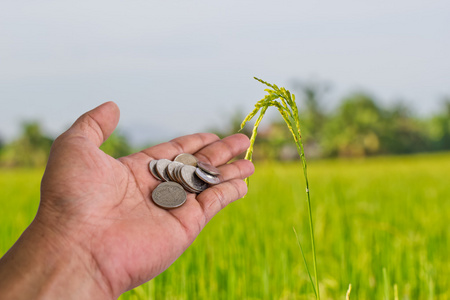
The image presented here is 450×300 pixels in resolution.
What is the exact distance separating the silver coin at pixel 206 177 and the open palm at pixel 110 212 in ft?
0.28

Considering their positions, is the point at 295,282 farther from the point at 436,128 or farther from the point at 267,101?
the point at 436,128

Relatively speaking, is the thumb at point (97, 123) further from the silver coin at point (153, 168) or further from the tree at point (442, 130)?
the tree at point (442, 130)

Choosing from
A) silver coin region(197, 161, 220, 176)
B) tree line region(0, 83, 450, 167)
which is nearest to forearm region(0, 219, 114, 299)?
silver coin region(197, 161, 220, 176)

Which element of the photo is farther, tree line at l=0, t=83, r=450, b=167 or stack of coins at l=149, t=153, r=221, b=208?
tree line at l=0, t=83, r=450, b=167

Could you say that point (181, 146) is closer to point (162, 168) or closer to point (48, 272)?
point (162, 168)

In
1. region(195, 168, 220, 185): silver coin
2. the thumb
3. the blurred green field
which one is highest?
the thumb

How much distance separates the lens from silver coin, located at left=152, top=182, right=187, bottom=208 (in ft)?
5.91

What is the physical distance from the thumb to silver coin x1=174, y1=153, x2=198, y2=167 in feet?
1.22

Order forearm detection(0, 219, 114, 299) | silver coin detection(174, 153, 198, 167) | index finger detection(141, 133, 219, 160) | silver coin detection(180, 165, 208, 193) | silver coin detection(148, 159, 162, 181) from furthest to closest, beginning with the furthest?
index finger detection(141, 133, 219, 160), silver coin detection(174, 153, 198, 167), silver coin detection(148, 159, 162, 181), silver coin detection(180, 165, 208, 193), forearm detection(0, 219, 114, 299)

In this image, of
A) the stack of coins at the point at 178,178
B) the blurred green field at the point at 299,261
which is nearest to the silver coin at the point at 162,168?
the stack of coins at the point at 178,178

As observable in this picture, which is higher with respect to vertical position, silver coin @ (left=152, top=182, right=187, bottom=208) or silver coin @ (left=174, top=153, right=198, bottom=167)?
silver coin @ (left=174, top=153, right=198, bottom=167)

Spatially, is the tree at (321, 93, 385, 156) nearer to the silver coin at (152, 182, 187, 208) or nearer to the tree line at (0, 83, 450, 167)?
the tree line at (0, 83, 450, 167)

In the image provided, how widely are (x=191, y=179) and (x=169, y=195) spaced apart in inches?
6.3

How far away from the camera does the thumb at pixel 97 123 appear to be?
1850 mm
